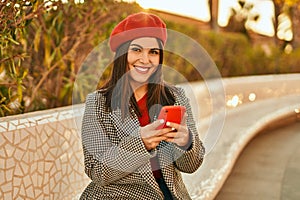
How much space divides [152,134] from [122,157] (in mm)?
179

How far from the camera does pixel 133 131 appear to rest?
2.41 m

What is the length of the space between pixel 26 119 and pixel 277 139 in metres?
4.55

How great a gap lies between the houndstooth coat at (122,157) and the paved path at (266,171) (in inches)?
96.6

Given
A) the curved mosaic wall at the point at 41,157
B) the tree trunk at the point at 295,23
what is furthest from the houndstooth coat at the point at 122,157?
the tree trunk at the point at 295,23

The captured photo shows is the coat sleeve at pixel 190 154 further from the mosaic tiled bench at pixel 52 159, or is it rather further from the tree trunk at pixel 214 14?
the tree trunk at pixel 214 14

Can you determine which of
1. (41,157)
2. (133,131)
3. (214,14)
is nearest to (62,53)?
(41,157)

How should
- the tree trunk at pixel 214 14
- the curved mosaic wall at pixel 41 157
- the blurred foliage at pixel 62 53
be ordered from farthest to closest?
the tree trunk at pixel 214 14, the blurred foliage at pixel 62 53, the curved mosaic wall at pixel 41 157

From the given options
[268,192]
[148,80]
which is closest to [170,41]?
[268,192]

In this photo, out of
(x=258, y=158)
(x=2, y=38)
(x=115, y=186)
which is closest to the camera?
(x=115, y=186)

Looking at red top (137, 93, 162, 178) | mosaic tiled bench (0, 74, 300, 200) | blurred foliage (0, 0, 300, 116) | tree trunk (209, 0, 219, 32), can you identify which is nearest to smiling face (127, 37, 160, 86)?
red top (137, 93, 162, 178)

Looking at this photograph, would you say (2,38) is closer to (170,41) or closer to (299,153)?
(299,153)

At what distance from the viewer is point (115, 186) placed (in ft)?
8.00

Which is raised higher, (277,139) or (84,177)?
(84,177)

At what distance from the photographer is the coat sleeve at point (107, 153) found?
2328 mm
